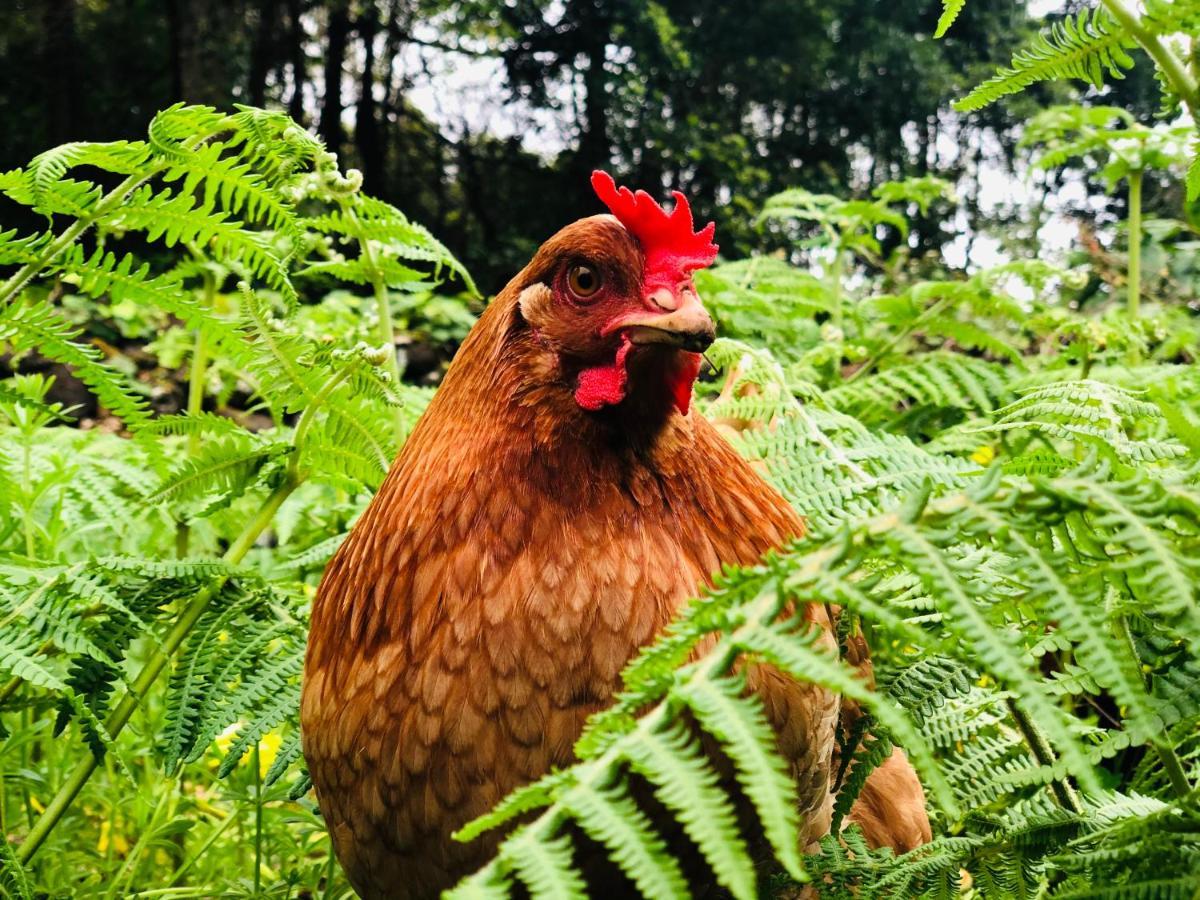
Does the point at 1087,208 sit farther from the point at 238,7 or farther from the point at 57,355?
the point at 57,355

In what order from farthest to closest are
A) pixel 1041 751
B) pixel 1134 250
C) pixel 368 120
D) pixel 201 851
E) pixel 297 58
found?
pixel 368 120 < pixel 297 58 < pixel 1134 250 < pixel 201 851 < pixel 1041 751

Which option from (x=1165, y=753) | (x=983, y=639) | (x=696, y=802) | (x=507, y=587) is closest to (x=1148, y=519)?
(x=983, y=639)

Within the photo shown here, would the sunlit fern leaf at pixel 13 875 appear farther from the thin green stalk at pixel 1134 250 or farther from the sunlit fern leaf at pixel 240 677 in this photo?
the thin green stalk at pixel 1134 250

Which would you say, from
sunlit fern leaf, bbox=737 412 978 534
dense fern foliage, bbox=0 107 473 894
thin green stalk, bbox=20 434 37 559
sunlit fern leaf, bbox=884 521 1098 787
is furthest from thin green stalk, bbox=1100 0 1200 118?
thin green stalk, bbox=20 434 37 559

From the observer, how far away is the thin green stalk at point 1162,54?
0.98 metres

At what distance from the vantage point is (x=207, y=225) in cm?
165

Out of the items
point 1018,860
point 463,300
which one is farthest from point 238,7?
point 1018,860

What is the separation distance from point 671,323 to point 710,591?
1.58ft

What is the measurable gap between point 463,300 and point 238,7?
3873 mm

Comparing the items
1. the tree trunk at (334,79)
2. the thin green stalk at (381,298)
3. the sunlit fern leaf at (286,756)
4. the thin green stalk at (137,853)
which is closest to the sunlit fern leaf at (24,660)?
the sunlit fern leaf at (286,756)

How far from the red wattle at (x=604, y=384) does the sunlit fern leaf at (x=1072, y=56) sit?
1.83 feet

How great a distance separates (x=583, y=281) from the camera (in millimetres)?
1437

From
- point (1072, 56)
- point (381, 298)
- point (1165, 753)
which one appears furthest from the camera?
point (381, 298)

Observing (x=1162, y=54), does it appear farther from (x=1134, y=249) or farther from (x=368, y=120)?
(x=368, y=120)
